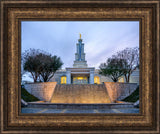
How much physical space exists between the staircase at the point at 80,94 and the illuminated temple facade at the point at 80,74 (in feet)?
36.0

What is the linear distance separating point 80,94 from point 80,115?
8.63 m

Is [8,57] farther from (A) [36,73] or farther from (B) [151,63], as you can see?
(A) [36,73]

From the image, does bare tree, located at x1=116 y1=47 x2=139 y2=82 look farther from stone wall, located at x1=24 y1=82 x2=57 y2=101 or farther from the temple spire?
the temple spire

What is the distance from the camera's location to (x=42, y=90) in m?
13.7

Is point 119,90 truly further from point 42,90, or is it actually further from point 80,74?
point 80,74

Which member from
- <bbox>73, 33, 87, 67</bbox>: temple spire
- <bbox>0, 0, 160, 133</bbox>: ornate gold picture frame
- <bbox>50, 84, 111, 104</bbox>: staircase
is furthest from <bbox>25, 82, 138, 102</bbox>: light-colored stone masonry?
<bbox>73, 33, 87, 67</bbox>: temple spire

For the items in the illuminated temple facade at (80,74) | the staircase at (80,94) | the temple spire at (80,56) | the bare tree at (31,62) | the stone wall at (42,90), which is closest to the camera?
the staircase at (80,94)

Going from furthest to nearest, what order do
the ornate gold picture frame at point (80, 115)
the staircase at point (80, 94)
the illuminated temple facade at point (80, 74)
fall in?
the illuminated temple facade at point (80, 74), the staircase at point (80, 94), the ornate gold picture frame at point (80, 115)

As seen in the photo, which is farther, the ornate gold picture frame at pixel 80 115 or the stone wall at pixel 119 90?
the stone wall at pixel 119 90

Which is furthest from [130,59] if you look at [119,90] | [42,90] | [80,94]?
[42,90]

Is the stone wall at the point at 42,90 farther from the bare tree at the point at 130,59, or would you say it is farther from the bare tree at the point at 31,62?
the bare tree at the point at 130,59

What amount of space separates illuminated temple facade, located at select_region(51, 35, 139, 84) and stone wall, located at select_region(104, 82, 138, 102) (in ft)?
37.5

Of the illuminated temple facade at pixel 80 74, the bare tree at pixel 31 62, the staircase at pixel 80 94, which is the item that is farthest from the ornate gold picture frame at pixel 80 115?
the illuminated temple facade at pixel 80 74

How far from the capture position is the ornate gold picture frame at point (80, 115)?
4789 mm
